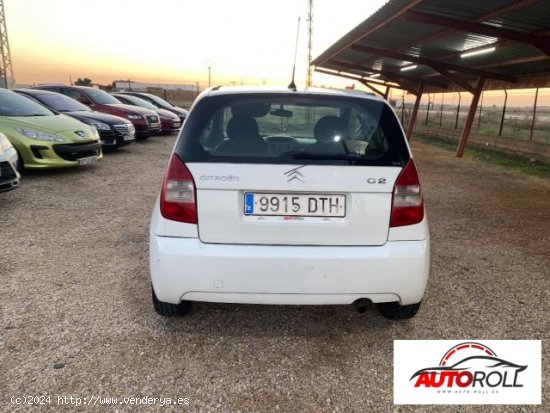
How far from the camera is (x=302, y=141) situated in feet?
8.70

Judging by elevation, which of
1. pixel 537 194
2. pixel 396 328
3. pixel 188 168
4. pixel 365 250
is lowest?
pixel 537 194

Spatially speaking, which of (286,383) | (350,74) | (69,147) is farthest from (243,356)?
(350,74)

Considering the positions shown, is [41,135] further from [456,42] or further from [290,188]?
→ [456,42]

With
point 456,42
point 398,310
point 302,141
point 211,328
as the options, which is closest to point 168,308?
point 211,328

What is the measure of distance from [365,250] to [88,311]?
1.98m

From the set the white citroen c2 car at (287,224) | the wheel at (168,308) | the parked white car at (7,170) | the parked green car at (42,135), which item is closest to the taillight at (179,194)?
the white citroen c2 car at (287,224)

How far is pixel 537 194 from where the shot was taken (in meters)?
7.87

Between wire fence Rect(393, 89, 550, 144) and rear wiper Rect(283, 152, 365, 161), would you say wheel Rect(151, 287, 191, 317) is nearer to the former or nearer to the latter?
rear wiper Rect(283, 152, 365, 161)

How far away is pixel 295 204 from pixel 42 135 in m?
6.54

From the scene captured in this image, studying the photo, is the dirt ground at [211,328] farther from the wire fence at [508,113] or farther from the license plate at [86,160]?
the wire fence at [508,113]

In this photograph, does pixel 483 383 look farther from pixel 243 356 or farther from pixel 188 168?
pixel 188 168

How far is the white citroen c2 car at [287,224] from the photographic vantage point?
233cm

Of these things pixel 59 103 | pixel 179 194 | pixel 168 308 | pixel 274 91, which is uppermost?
pixel 274 91

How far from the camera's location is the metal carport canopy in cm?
815
